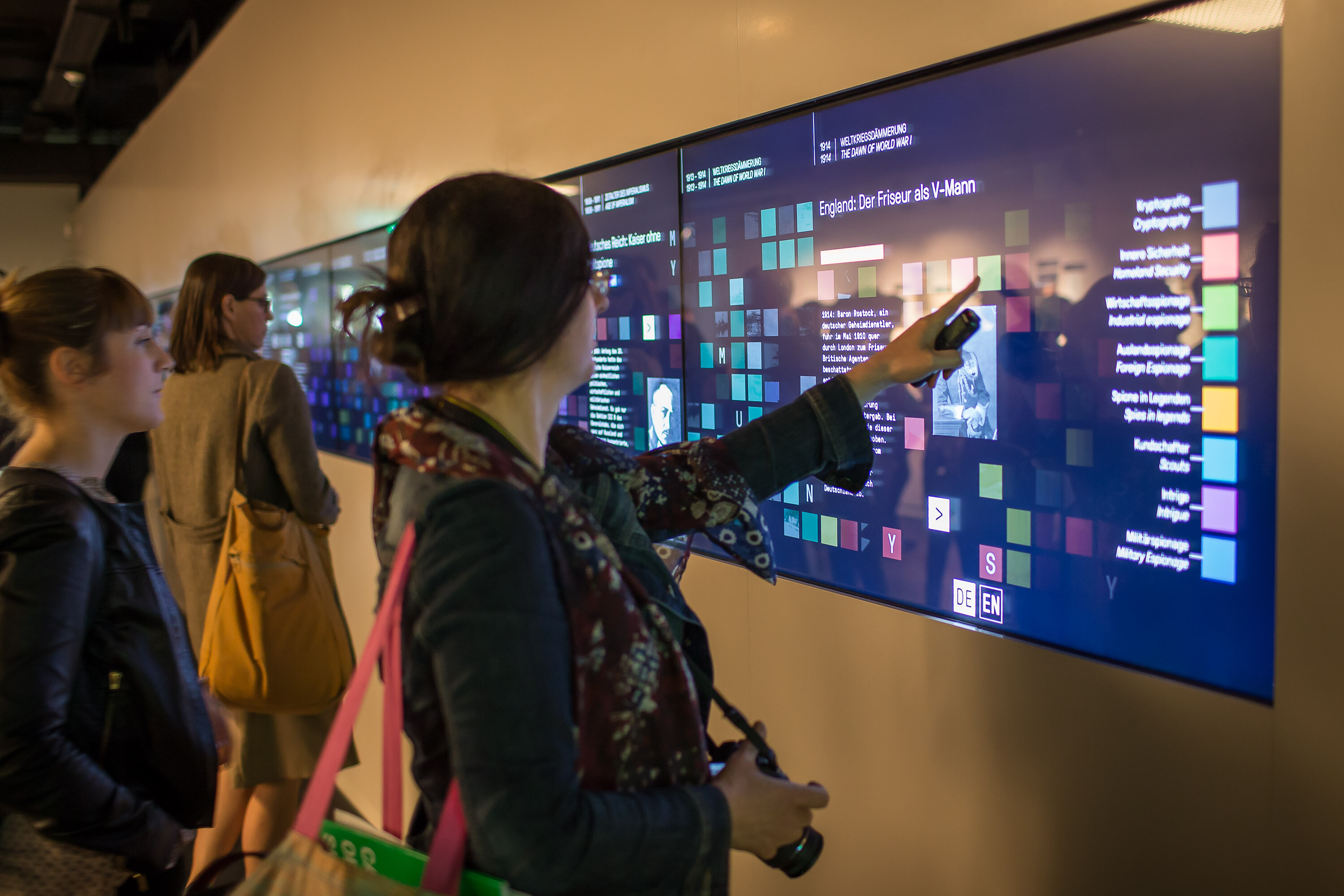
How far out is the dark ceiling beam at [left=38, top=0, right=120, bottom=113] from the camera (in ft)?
17.8

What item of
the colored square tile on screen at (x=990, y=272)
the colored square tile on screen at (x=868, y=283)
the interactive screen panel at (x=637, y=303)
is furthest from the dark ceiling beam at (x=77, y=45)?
the colored square tile on screen at (x=990, y=272)

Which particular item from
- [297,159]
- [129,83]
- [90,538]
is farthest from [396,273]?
[129,83]

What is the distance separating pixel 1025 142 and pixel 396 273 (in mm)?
890

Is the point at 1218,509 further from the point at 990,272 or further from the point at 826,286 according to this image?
the point at 826,286

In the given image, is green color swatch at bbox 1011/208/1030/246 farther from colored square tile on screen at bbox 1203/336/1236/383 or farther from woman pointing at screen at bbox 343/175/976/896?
woman pointing at screen at bbox 343/175/976/896

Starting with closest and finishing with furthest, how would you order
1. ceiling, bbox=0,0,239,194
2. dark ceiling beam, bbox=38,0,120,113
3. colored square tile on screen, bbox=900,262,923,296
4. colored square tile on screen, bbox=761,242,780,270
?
colored square tile on screen, bbox=900,262,923,296 → colored square tile on screen, bbox=761,242,780,270 → dark ceiling beam, bbox=38,0,120,113 → ceiling, bbox=0,0,239,194

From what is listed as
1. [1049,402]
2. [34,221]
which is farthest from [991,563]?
[34,221]

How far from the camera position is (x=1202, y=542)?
1.13 metres

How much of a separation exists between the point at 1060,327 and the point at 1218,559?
1.16ft

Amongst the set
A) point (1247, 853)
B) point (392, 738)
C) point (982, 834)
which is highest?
point (392, 738)

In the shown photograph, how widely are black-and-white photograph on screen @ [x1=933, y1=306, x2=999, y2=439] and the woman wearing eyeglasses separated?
5.53ft

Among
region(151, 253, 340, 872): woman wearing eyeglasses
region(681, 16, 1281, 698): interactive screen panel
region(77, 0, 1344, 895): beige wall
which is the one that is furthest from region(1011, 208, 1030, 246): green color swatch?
region(151, 253, 340, 872): woman wearing eyeglasses

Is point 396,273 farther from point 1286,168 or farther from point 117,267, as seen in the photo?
point 117,267

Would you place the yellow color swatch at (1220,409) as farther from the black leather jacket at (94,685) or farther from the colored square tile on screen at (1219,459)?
the black leather jacket at (94,685)
